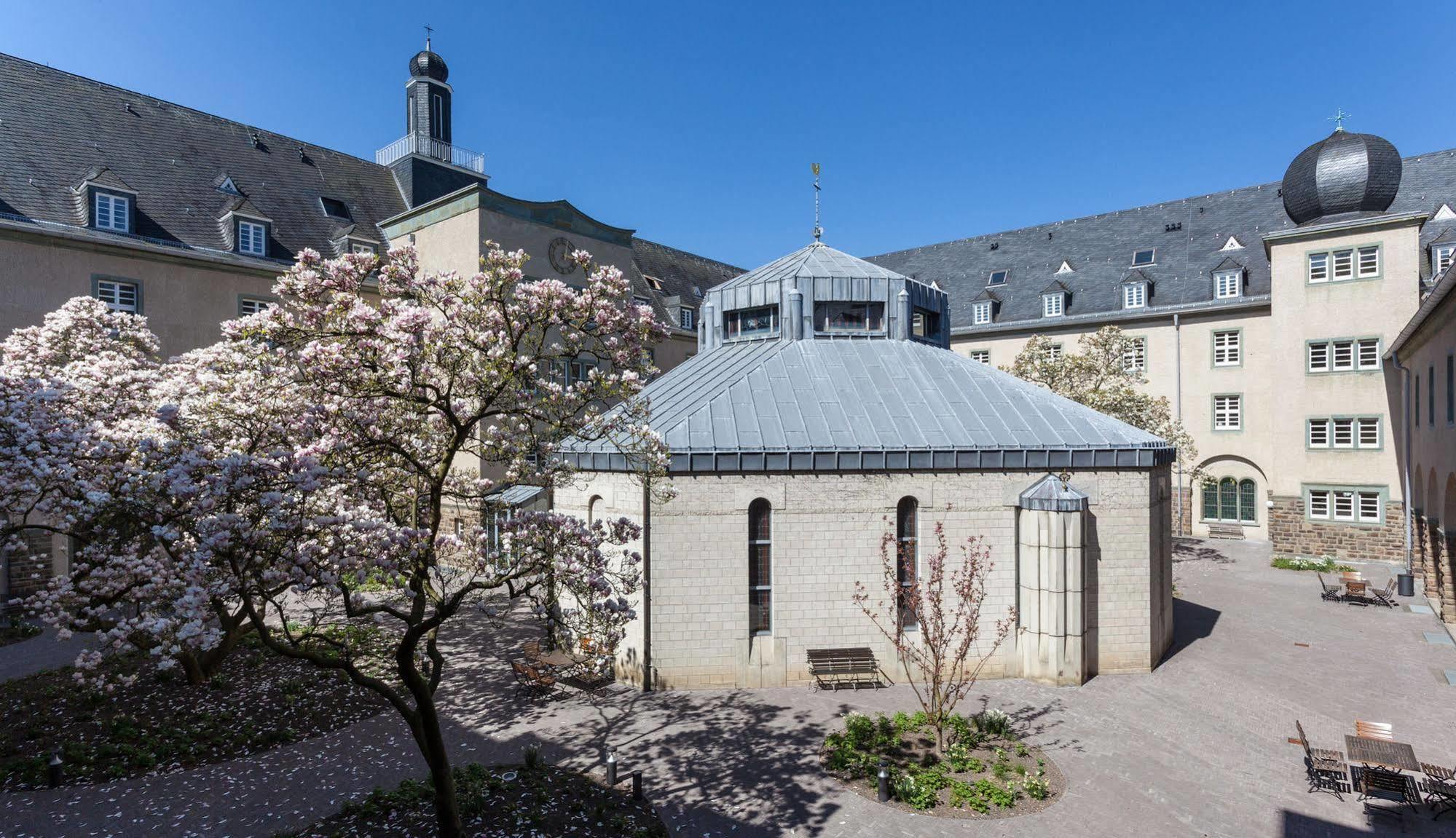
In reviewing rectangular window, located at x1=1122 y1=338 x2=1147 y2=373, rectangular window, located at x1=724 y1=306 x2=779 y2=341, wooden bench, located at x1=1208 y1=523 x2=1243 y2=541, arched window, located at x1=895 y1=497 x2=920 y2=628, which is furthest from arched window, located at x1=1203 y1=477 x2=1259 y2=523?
arched window, located at x1=895 y1=497 x2=920 y2=628

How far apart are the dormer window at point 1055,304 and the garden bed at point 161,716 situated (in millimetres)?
41153

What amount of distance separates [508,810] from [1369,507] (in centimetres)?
Answer: 3763

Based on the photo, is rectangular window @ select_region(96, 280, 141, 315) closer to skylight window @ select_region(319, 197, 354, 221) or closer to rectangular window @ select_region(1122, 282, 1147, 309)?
skylight window @ select_region(319, 197, 354, 221)

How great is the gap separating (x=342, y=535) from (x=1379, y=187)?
135 feet

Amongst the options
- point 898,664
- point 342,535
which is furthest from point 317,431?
point 898,664

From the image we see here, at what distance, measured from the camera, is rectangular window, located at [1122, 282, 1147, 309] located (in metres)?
40.5

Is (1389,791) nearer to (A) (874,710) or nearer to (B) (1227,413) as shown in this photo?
(A) (874,710)

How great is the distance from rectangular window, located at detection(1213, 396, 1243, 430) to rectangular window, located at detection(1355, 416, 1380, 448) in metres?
5.55

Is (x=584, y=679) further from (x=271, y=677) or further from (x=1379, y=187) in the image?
(x=1379, y=187)

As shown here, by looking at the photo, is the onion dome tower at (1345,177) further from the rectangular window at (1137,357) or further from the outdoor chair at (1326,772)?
the outdoor chair at (1326,772)

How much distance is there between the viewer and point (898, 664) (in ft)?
55.6

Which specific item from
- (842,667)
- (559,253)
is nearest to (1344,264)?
(842,667)

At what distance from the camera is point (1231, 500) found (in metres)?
37.9

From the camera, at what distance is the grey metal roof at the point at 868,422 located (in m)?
16.6
